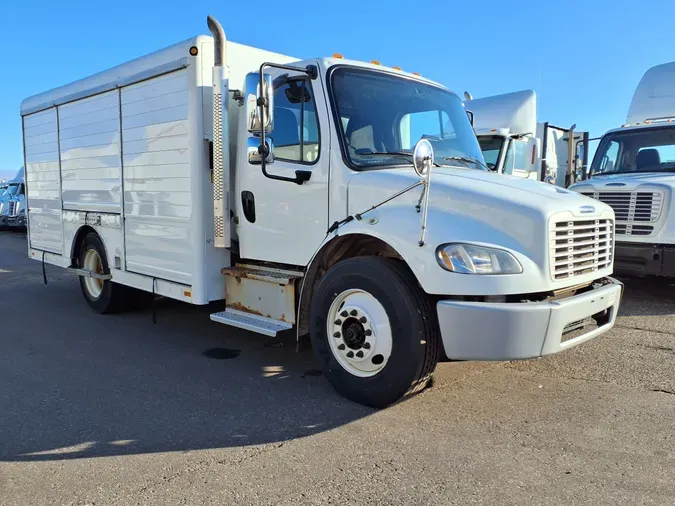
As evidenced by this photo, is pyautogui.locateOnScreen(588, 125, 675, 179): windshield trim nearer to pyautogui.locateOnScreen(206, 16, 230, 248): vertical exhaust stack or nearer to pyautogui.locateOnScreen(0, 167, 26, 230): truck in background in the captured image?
pyautogui.locateOnScreen(206, 16, 230, 248): vertical exhaust stack

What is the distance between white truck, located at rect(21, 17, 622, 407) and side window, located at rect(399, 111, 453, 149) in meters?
0.02

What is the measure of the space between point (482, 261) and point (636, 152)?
21.6 ft

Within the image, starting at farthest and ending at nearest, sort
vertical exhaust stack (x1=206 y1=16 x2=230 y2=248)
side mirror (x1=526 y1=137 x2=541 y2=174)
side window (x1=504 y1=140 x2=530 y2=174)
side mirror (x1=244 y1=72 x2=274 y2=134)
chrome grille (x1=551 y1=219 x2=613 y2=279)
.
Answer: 1. side window (x1=504 y1=140 x2=530 y2=174)
2. side mirror (x1=526 y1=137 x2=541 y2=174)
3. vertical exhaust stack (x1=206 y1=16 x2=230 y2=248)
4. side mirror (x1=244 y1=72 x2=274 y2=134)
5. chrome grille (x1=551 y1=219 x2=613 y2=279)

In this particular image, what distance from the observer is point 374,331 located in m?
3.99

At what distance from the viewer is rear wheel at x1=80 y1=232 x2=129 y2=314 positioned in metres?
7.12

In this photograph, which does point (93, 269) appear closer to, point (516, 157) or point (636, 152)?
point (516, 157)

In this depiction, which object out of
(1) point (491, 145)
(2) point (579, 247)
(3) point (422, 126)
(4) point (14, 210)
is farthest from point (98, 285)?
(4) point (14, 210)

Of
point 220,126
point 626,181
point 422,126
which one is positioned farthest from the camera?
point 626,181

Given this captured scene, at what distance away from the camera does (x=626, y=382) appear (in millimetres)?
4668

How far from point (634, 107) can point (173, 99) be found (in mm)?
7956

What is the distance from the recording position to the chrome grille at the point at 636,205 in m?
7.48

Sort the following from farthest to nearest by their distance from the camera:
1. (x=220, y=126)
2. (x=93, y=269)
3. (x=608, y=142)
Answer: (x=608, y=142)
(x=93, y=269)
(x=220, y=126)

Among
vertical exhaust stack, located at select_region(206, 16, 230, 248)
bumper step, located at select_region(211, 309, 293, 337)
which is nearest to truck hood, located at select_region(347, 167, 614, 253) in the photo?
bumper step, located at select_region(211, 309, 293, 337)

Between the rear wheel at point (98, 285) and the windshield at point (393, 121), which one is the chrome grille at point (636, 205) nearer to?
the windshield at point (393, 121)
